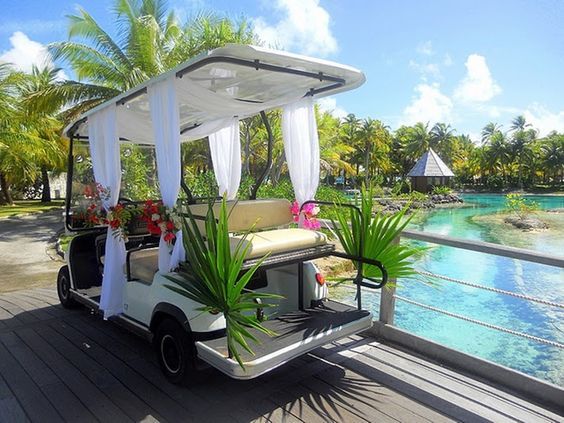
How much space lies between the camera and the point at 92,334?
144 inches

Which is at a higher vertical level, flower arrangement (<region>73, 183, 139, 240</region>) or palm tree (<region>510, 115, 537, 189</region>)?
palm tree (<region>510, 115, 537, 189</region>)

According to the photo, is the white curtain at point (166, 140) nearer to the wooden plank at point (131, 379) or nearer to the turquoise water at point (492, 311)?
the wooden plank at point (131, 379)

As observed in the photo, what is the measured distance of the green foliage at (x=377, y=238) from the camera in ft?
9.81

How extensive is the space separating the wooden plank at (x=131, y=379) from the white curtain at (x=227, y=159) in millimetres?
2057

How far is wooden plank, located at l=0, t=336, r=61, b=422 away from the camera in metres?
2.42

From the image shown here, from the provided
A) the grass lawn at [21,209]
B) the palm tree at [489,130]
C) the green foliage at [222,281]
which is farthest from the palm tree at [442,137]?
the green foliage at [222,281]

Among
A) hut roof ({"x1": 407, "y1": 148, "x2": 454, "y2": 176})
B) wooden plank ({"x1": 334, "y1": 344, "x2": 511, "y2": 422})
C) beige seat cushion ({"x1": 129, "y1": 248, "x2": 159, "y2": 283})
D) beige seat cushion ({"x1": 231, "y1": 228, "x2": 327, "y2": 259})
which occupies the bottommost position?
wooden plank ({"x1": 334, "y1": 344, "x2": 511, "y2": 422})

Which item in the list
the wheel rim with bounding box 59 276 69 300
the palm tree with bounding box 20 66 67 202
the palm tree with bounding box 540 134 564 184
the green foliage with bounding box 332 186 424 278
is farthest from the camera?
the palm tree with bounding box 540 134 564 184

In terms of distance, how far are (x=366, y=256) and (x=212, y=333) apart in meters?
1.28

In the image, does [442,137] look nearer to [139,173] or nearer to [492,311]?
[492,311]

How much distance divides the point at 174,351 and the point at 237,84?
2.10 m

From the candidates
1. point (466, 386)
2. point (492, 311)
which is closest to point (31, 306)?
point (466, 386)

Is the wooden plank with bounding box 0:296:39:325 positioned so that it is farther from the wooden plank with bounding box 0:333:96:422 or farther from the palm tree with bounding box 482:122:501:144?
the palm tree with bounding box 482:122:501:144

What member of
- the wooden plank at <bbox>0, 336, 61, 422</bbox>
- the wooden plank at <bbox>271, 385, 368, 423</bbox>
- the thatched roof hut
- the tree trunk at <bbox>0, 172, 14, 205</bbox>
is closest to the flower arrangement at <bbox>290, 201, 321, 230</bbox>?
the wooden plank at <bbox>271, 385, 368, 423</bbox>
